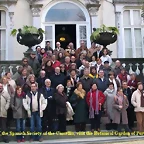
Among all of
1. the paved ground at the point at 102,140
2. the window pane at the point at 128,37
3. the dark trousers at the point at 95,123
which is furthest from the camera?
the window pane at the point at 128,37

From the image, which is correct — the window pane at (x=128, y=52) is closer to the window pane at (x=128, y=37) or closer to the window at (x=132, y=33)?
the window at (x=132, y=33)

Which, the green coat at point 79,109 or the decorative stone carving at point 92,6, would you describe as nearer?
the green coat at point 79,109

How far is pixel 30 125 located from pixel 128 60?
19.4ft

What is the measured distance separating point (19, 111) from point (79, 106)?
1.74 m

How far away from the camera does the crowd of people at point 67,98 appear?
A: 10875 mm

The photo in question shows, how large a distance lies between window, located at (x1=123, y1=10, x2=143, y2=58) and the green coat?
8.63 metres

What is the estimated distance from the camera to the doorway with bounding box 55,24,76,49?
19.8 metres

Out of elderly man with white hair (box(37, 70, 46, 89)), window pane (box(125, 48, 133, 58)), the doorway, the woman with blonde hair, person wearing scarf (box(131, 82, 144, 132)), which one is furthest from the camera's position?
the doorway

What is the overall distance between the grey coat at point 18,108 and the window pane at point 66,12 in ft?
29.9

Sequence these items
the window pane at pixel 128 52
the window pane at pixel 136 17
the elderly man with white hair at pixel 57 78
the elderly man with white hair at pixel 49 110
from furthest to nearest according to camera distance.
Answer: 1. the window pane at pixel 136 17
2. the window pane at pixel 128 52
3. the elderly man with white hair at pixel 57 78
4. the elderly man with white hair at pixel 49 110

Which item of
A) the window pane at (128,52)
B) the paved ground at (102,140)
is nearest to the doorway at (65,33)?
the window pane at (128,52)

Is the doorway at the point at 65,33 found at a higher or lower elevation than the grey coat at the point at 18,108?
higher

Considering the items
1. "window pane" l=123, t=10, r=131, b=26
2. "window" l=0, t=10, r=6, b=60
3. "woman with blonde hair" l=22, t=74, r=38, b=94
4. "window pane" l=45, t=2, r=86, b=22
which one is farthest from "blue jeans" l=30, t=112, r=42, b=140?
"window pane" l=123, t=10, r=131, b=26

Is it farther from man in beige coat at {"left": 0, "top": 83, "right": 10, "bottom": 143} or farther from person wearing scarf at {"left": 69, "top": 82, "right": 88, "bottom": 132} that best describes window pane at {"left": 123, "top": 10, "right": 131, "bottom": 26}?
man in beige coat at {"left": 0, "top": 83, "right": 10, "bottom": 143}
